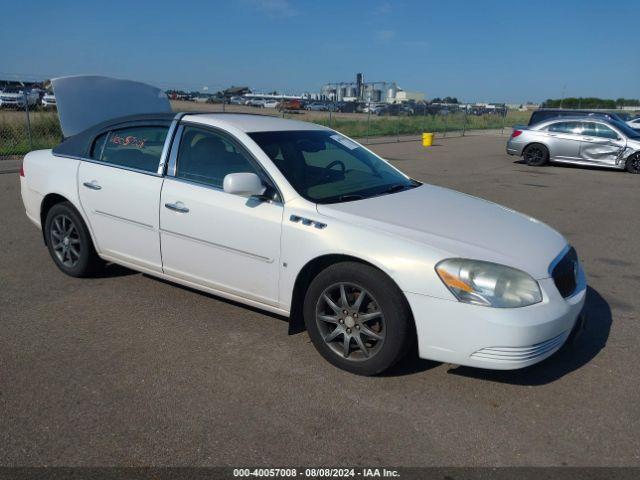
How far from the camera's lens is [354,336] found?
3535mm

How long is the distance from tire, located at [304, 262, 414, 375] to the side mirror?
71 centimetres

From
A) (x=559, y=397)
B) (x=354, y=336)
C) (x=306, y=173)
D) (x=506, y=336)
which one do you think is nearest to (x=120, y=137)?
(x=306, y=173)

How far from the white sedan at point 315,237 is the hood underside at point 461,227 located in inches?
0.5

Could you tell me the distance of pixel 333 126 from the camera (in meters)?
25.5

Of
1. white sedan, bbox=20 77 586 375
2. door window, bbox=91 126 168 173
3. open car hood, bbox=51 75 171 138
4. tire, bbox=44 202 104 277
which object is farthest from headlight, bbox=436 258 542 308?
open car hood, bbox=51 75 171 138

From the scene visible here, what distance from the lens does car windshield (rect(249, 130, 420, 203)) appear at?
158 inches

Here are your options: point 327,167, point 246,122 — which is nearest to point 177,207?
point 246,122

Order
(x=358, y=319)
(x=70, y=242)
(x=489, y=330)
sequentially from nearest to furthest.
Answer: (x=489, y=330) < (x=358, y=319) < (x=70, y=242)

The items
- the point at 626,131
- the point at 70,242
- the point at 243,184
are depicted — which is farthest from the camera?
the point at 626,131

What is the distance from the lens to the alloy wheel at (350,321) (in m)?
3.45

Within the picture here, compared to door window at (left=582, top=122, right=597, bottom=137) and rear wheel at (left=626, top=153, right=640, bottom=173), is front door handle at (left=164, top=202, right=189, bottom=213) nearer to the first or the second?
door window at (left=582, top=122, right=597, bottom=137)

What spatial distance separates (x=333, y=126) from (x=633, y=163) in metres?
13.2

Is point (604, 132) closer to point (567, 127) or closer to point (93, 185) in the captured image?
point (567, 127)

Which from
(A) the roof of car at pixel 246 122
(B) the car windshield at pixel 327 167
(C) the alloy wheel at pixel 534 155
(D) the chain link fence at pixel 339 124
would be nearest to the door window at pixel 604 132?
(C) the alloy wheel at pixel 534 155
